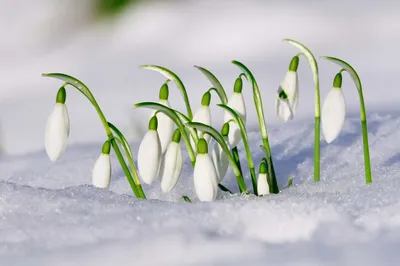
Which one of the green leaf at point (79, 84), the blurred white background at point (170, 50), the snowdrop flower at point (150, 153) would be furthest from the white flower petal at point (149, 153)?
the blurred white background at point (170, 50)

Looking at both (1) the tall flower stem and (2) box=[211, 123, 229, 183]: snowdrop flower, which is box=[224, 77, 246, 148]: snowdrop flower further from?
(1) the tall flower stem

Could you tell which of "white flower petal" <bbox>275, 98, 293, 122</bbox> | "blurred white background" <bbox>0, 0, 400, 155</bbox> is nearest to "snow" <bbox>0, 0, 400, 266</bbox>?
"blurred white background" <bbox>0, 0, 400, 155</bbox>

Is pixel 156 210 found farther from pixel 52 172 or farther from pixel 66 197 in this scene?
pixel 52 172

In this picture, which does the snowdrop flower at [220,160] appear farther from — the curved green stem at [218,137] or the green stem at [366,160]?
the green stem at [366,160]

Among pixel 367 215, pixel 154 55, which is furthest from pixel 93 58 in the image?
pixel 367 215

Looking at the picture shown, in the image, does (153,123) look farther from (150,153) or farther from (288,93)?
(288,93)

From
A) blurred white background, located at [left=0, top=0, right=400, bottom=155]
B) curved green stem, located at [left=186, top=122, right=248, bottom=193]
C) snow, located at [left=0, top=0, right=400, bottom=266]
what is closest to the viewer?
snow, located at [left=0, top=0, right=400, bottom=266]

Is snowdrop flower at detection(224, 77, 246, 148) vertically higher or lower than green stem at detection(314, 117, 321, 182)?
higher
